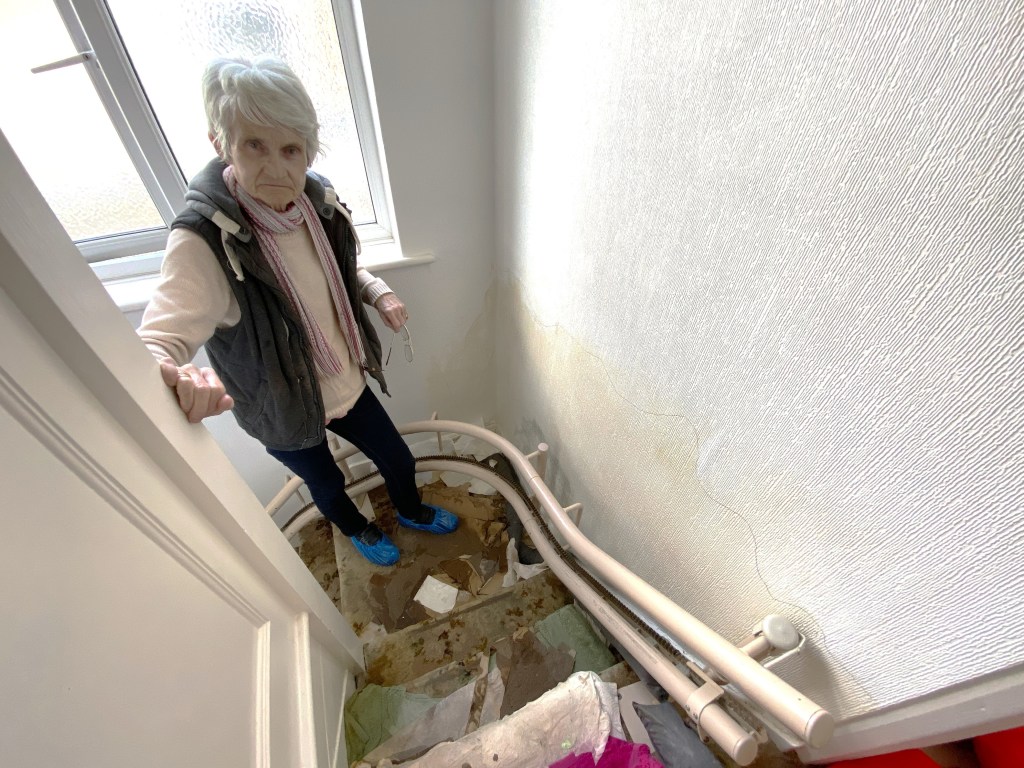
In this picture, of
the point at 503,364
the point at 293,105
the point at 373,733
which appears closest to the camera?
the point at 293,105

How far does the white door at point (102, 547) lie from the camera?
1.16 feet

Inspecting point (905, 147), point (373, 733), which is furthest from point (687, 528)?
point (373, 733)

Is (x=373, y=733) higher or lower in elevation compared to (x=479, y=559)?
higher

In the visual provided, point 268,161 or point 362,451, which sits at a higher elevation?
point 268,161

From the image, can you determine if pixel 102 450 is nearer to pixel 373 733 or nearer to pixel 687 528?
pixel 687 528

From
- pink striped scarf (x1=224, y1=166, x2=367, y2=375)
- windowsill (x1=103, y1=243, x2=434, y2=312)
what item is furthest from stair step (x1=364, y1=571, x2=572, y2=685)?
windowsill (x1=103, y1=243, x2=434, y2=312)

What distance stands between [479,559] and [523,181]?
1.25 m

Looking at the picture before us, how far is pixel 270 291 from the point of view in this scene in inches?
36.2

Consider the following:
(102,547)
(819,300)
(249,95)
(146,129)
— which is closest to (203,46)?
(146,129)

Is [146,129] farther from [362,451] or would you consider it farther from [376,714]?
[376,714]

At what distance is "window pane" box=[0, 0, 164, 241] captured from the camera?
976 mm

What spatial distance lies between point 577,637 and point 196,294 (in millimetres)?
1237

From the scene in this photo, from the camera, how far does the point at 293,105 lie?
2.65 ft

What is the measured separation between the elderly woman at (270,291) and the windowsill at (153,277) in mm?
167
